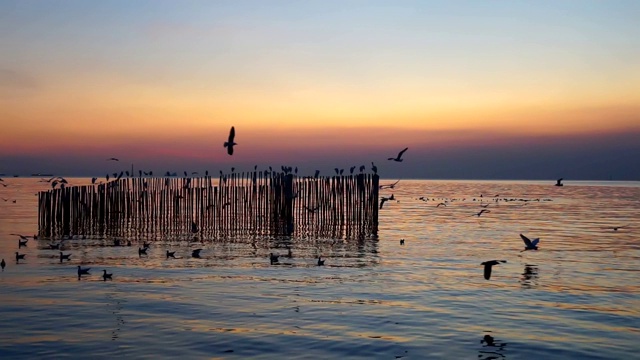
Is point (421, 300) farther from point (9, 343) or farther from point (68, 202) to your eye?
point (68, 202)

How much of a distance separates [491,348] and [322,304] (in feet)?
12.6

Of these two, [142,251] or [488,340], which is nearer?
[488,340]

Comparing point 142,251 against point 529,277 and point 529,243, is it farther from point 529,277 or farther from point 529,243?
point 529,243

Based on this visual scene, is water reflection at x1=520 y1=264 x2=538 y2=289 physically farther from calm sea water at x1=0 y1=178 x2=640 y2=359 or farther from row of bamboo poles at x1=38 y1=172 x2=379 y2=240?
row of bamboo poles at x1=38 y1=172 x2=379 y2=240

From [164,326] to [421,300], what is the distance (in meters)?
5.21

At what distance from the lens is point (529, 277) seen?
1566 centimetres

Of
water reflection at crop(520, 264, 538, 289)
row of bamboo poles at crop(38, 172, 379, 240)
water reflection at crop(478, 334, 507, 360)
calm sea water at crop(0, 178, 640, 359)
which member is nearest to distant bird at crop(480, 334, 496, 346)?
water reflection at crop(478, 334, 507, 360)

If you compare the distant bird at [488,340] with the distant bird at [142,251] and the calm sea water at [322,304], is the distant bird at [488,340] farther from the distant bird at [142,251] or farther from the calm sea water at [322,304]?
the distant bird at [142,251]

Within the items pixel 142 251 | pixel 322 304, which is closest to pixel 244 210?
pixel 142 251

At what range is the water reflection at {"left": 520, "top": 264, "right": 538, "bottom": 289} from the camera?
573 inches

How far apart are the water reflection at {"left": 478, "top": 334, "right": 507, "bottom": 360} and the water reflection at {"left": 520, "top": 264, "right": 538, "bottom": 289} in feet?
16.2

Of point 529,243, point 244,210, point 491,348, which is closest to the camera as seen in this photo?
point 491,348

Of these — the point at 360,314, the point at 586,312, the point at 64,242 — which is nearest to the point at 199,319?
the point at 360,314

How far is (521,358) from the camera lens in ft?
29.3
